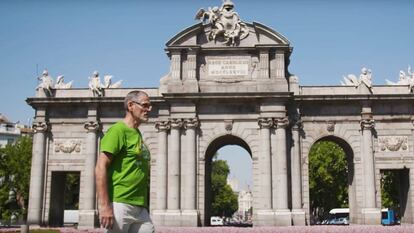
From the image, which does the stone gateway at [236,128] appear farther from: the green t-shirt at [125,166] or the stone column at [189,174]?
the green t-shirt at [125,166]

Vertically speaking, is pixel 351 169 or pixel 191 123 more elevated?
pixel 191 123

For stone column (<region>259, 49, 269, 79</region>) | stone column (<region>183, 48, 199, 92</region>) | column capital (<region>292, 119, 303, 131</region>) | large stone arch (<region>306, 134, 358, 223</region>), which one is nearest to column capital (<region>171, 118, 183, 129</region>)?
stone column (<region>183, 48, 199, 92</region>)

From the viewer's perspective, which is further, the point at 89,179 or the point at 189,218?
the point at 89,179

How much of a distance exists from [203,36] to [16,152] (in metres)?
31.6

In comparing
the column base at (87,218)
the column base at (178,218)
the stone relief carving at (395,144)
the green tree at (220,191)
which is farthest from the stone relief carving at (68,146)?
the green tree at (220,191)

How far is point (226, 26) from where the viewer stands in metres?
34.8

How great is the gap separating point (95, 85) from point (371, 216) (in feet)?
67.8

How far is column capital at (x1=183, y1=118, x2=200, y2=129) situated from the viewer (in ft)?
110

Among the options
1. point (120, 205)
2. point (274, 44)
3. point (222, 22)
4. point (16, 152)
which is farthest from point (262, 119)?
point (16, 152)

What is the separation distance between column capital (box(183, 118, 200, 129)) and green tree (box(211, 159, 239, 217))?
63.7 meters

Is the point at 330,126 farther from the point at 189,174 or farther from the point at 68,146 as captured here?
the point at 68,146

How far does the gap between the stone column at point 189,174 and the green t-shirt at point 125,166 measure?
26.4 metres

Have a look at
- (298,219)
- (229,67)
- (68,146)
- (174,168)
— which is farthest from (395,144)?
(68,146)

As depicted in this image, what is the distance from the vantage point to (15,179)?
186ft
